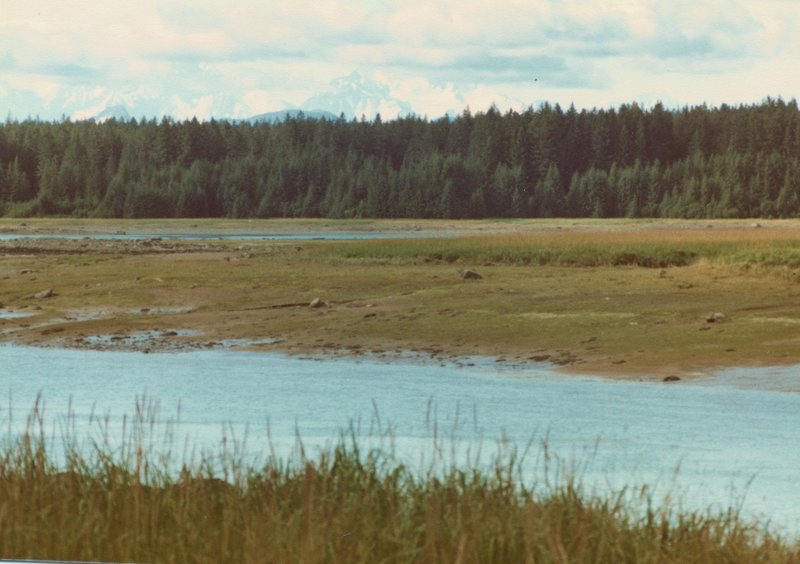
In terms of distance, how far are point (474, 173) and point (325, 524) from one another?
527ft

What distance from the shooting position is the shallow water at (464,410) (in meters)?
14.0

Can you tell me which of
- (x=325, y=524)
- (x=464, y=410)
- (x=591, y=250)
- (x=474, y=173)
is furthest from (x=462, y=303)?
(x=474, y=173)

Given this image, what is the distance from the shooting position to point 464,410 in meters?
18.5

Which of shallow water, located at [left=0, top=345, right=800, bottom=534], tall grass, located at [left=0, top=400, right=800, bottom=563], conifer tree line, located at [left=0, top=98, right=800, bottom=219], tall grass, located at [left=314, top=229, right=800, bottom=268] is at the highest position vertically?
conifer tree line, located at [left=0, top=98, right=800, bottom=219]

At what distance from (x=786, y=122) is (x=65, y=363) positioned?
6784 inches

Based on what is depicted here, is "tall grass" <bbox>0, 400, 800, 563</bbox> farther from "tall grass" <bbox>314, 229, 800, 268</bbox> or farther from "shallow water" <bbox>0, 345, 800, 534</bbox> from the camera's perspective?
"tall grass" <bbox>314, 229, 800, 268</bbox>

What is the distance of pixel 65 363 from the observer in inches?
966

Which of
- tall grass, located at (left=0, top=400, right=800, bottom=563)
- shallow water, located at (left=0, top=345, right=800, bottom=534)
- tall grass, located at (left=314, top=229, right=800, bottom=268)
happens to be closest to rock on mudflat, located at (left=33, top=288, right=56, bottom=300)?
shallow water, located at (left=0, top=345, right=800, bottom=534)

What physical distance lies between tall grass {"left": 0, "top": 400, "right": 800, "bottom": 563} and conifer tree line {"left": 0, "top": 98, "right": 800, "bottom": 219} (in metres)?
148

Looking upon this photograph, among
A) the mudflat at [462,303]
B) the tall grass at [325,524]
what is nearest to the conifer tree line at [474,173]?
the mudflat at [462,303]

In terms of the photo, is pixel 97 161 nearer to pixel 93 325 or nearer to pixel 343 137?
pixel 343 137

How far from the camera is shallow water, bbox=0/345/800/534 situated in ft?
45.8

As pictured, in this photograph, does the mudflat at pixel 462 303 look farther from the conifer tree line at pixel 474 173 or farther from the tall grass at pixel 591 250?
the conifer tree line at pixel 474 173

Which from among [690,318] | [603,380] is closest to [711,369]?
[603,380]
